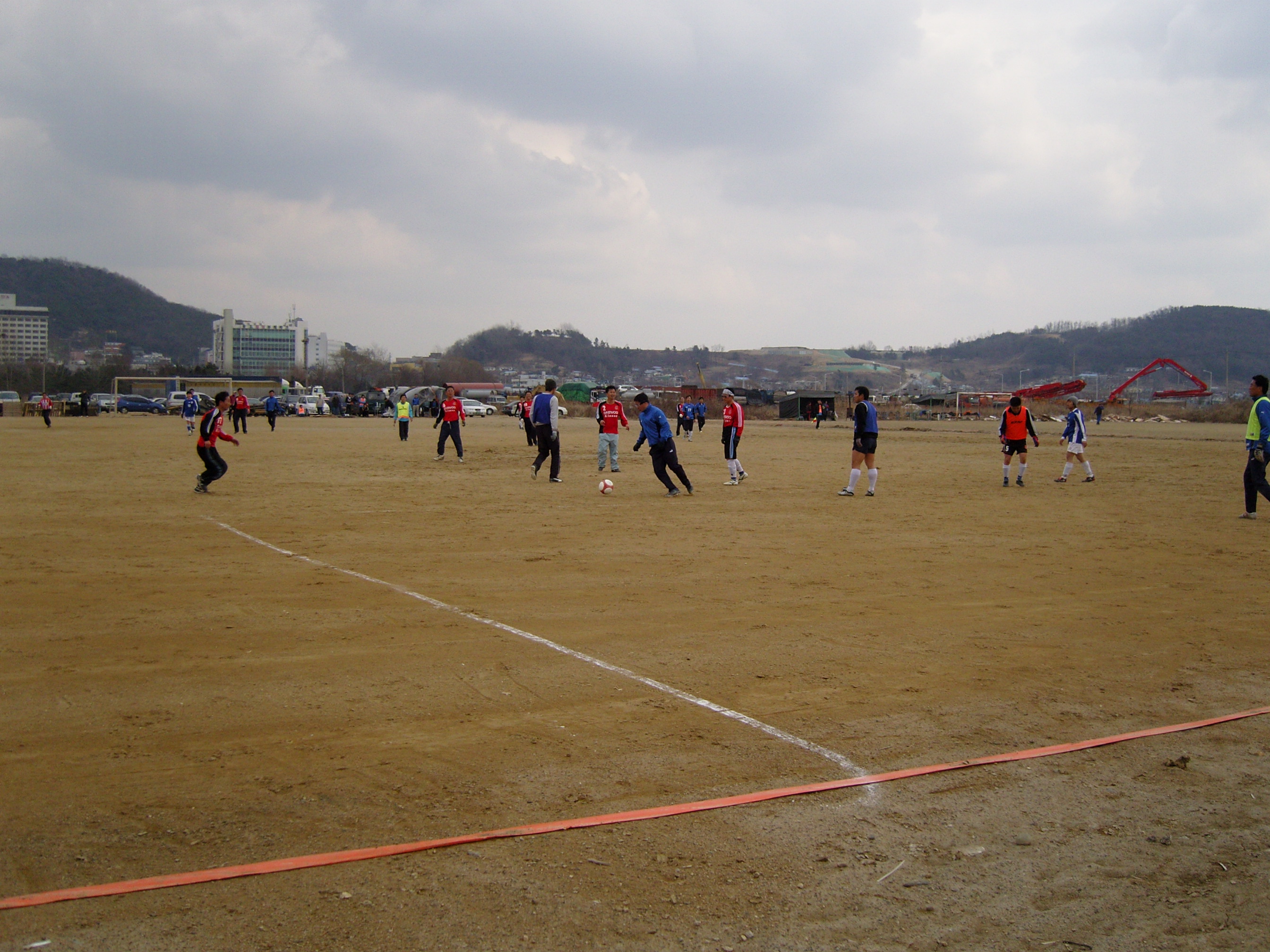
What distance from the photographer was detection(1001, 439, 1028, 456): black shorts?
18.9 metres

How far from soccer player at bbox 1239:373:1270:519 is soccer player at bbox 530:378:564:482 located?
1137 cm

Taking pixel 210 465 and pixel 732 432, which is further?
pixel 732 432

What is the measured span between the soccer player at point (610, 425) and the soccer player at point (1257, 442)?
1129 centimetres

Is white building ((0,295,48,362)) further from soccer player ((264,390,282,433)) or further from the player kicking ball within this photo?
the player kicking ball

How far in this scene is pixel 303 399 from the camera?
7344 cm

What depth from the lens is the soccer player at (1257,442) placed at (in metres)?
13.1

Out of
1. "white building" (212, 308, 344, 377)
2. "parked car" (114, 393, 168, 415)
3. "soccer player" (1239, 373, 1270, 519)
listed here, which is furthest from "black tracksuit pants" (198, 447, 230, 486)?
"white building" (212, 308, 344, 377)

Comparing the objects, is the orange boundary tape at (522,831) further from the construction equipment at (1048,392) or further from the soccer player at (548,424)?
the construction equipment at (1048,392)

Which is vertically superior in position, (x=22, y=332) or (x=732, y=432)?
(x=22, y=332)

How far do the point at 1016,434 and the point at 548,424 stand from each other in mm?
9251

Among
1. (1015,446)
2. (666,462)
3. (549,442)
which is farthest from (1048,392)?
(666,462)

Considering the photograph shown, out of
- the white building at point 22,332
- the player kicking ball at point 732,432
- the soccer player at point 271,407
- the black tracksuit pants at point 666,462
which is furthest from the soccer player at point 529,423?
the white building at point 22,332

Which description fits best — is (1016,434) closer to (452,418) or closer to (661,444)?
(661,444)

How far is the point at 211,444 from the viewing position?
16.5m
